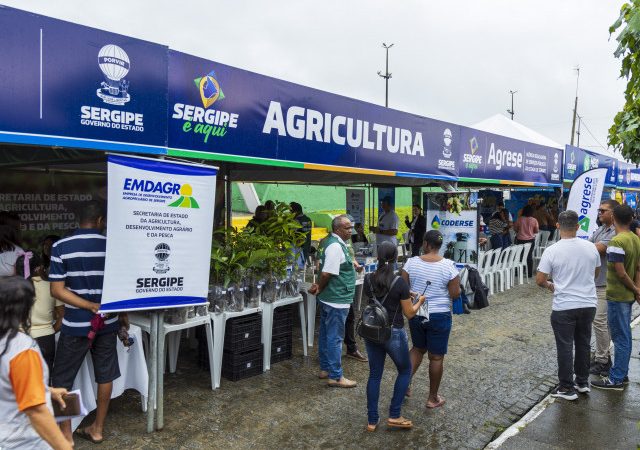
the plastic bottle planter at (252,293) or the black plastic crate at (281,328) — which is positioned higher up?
the plastic bottle planter at (252,293)

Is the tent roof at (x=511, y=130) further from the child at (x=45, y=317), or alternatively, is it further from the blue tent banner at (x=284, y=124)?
the child at (x=45, y=317)

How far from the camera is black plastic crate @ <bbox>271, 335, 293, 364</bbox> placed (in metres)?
5.60

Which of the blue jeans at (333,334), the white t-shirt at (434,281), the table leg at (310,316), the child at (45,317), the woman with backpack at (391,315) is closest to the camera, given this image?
the child at (45,317)

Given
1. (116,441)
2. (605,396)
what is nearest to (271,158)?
(116,441)

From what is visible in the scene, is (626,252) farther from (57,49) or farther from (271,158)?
(57,49)

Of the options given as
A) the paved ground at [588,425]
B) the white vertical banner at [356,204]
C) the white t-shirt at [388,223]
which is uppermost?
the white vertical banner at [356,204]

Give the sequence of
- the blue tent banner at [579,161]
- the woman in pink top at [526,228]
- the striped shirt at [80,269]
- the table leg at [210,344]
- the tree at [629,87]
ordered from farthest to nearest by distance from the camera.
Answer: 1. the blue tent banner at [579,161]
2. the woman in pink top at [526,228]
3. the table leg at [210,344]
4. the striped shirt at [80,269]
5. the tree at [629,87]

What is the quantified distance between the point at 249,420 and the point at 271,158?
2440 mm

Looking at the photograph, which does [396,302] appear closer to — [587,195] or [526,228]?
[587,195]

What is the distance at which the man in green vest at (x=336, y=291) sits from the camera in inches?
194

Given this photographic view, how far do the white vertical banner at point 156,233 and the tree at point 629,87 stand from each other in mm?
2857

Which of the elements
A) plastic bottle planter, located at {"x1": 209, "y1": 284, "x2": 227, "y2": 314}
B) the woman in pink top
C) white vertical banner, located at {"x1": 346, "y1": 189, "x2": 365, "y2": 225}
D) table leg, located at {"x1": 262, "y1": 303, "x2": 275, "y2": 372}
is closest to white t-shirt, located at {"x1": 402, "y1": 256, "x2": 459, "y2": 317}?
table leg, located at {"x1": 262, "y1": 303, "x2": 275, "y2": 372}

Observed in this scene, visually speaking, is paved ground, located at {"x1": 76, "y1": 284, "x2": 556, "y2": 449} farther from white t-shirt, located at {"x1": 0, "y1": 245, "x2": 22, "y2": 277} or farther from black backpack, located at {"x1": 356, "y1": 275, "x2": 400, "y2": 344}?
white t-shirt, located at {"x1": 0, "y1": 245, "x2": 22, "y2": 277}

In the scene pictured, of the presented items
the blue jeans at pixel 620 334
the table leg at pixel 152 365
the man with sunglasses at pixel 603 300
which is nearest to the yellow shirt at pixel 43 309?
the table leg at pixel 152 365
